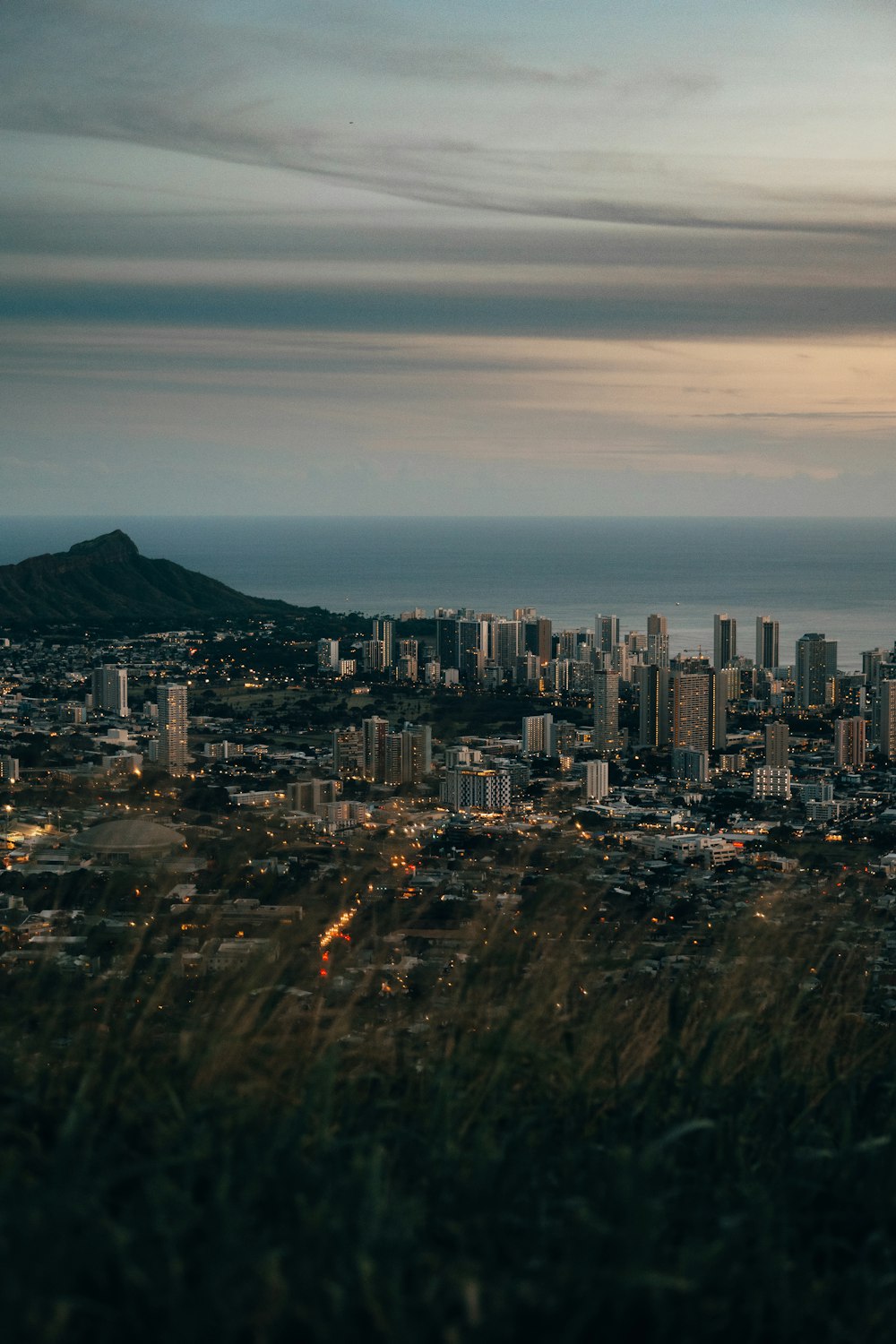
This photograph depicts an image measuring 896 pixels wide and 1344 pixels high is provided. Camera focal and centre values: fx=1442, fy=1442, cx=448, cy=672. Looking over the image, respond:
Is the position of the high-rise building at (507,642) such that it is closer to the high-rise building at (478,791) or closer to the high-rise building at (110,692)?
the high-rise building at (110,692)

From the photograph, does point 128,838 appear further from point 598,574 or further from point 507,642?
point 598,574

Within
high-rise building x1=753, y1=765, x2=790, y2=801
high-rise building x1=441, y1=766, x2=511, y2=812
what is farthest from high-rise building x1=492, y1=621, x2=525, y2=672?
high-rise building x1=441, y1=766, x2=511, y2=812

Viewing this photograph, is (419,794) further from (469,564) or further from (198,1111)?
(469,564)

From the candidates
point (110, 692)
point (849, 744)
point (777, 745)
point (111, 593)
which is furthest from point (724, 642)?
point (111, 593)

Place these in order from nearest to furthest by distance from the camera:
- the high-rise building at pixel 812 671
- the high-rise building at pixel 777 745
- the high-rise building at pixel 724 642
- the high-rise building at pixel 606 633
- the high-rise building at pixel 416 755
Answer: the high-rise building at pixel 416 755 < the high-rise building at pixel 777 745 < the high-rise building at pixel 812 671 < the high-rise building at pixel 724 642 < the high-rise building at pixel 606 633

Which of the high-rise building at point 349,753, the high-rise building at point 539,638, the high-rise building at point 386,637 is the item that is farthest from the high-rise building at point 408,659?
the high-rise building at point 349,753

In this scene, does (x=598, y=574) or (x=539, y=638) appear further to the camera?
(x=598, y=574)

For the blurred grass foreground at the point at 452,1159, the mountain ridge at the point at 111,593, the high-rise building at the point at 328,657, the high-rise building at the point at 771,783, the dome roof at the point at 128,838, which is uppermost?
the mountain ridge at the point at 111,593
